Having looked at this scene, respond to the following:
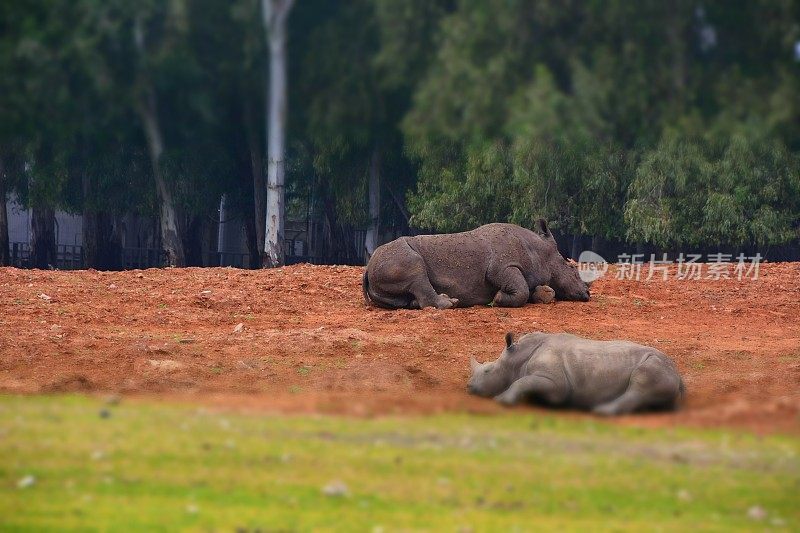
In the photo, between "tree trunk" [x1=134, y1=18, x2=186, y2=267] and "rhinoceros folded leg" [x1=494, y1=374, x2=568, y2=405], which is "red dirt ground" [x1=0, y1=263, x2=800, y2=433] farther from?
"tree trunk" [x1=134, y1=18, x2=186, y2=267]

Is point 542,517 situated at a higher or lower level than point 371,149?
lower

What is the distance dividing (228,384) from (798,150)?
32.6ft

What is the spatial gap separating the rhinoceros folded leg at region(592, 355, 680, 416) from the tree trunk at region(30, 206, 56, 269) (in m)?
16.9

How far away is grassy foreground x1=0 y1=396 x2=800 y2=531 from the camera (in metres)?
7.11

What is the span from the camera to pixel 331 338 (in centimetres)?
A: 1605

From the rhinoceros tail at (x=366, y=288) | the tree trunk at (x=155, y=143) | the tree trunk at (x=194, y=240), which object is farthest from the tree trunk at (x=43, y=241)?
the rhinoceros tail at (x=366, y=288)

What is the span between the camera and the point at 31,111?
14539 millimetres

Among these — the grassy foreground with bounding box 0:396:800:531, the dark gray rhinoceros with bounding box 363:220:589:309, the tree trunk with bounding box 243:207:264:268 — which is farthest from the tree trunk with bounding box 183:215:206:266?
the grassy foreground with bounding box 0:396:800:531

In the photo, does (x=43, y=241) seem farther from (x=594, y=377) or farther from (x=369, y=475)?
(x=369, y=475)

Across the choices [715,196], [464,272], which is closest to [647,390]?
[464,272]

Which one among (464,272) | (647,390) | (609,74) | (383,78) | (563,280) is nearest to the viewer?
(647,390)

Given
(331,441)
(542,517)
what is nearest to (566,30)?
(331,441)

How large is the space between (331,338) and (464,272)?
4235 mm

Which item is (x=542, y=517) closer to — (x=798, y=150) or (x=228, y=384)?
(x=228, y=384)
